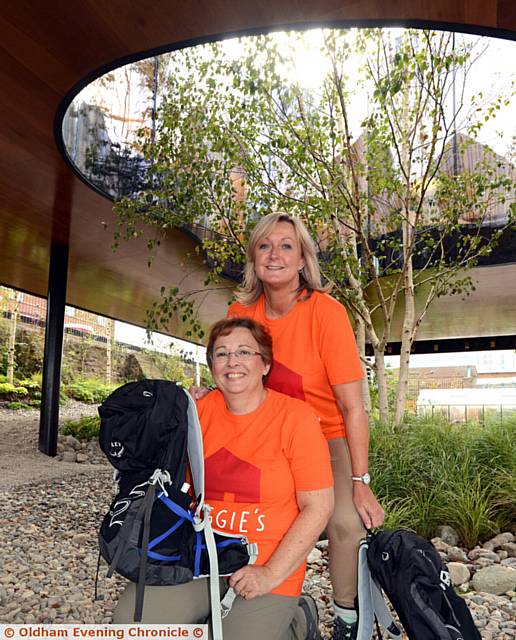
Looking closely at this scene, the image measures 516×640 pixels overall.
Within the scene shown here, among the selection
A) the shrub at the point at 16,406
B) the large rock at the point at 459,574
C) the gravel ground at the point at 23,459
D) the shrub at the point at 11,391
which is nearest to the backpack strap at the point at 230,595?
the large rock at the point at 459,574

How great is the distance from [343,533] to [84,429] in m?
10.6

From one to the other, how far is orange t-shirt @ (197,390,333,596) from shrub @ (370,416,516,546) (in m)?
2.75

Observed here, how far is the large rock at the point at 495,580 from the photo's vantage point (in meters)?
3.67

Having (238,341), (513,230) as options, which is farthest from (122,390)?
(513,230)

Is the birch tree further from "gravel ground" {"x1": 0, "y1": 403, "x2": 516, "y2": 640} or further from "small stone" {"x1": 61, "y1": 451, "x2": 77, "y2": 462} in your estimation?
"small stone" {"x1": 61, "y1": 451, "x2": 77, "y2": 462}

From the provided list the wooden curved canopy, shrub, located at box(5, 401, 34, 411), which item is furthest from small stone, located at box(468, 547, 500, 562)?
shrub, located at box(5, 401, 34, 411)

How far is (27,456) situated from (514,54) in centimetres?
885

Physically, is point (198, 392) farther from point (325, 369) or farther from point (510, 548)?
point (510, 548)

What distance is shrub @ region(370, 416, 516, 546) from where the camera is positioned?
4.61 meters

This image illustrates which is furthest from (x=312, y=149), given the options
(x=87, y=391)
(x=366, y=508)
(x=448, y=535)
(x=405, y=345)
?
(x=87, y=391)

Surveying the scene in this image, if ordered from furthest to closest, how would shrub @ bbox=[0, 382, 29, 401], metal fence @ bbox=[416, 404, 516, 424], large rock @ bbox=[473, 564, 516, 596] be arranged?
shrub @ bbox=[0, 382, 29, 401] → metal fence @ bbox=[416, 404, 516, 424] → large rock @ bbox=[473, 564, 516, 596]

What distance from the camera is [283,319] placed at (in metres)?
2.33

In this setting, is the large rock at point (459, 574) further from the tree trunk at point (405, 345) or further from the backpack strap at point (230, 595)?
the tree trunk at point (405, 345)

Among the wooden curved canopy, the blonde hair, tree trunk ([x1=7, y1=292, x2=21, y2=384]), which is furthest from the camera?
tree trunk ([x1=7, y1=292, x2=21, y2=384])
